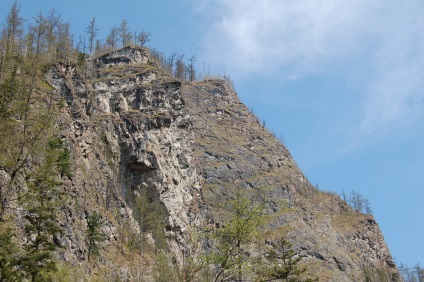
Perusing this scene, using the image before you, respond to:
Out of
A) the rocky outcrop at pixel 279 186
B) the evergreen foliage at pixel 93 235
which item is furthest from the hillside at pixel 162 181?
the rocky outcrop at pixel 279 186

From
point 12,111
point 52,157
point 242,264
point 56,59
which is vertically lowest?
point 242,264

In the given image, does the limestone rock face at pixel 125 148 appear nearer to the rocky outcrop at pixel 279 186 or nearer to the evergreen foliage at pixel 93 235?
the evergreen foliage at pixel 93 235

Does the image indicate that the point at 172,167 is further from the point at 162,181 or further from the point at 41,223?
the point at 41,223

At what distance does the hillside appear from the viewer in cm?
5278

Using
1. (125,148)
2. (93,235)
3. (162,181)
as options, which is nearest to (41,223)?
(93,235)

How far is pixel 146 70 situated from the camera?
9362cm

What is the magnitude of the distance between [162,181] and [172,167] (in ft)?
18.2

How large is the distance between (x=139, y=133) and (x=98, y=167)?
44.0 ft

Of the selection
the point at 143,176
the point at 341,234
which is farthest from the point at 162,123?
the point at 341,234

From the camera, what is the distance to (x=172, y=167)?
81.9 meters

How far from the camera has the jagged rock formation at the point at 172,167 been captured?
62.5 m

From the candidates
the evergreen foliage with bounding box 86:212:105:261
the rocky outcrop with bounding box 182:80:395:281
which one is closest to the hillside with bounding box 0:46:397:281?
the evergreen foliage with bounding box 86:212:105:261

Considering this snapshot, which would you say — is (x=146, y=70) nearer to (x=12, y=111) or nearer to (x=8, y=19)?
(x=8, y=19)

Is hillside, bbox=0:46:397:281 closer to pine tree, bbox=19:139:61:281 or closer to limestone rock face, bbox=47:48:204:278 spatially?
limestone rock face, bbox=47:48:204:278
